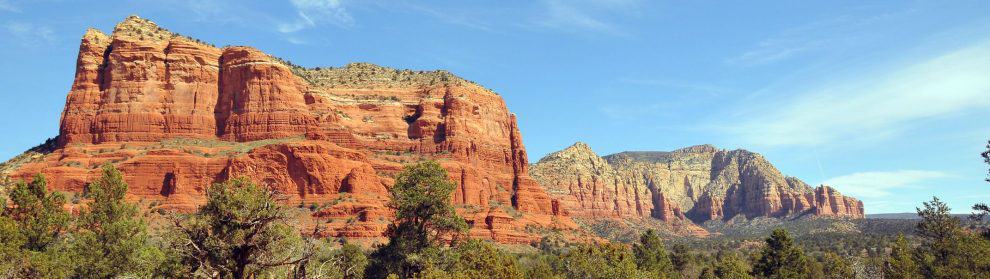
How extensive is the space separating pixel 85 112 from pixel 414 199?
285 feet

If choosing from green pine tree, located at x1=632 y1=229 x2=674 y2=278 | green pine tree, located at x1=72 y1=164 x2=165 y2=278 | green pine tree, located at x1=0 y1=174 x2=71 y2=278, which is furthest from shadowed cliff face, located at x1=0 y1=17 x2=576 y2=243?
green pine tree, located at x1=0 y1=174 x2=71 y2=278

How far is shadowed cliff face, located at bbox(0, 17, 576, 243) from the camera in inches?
4126

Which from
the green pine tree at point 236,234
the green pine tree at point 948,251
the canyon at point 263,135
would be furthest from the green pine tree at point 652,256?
the green pine tree at point 236,234

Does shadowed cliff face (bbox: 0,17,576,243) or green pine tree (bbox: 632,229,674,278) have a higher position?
shadowed cliff face (bbox: 0,17,576,243)

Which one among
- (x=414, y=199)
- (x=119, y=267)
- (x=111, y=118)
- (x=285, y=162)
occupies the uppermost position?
(x=111, y=118)

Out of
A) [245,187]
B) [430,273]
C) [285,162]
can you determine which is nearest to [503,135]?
[285,162]

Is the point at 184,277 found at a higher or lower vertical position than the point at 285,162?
lower

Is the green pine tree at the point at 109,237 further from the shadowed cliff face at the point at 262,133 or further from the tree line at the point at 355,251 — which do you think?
the shadowed cliff face at the point at 262,133

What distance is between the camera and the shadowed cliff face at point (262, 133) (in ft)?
344

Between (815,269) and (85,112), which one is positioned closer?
(815,269)

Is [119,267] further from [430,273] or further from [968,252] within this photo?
A: [968,252]

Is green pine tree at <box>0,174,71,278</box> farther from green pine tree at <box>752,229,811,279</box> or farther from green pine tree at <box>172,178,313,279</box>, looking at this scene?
green pine tree at <box>752,229,811,279</box>

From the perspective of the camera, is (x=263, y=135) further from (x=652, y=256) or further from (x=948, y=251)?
(x=948, y=251)

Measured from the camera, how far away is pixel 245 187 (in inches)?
1085
